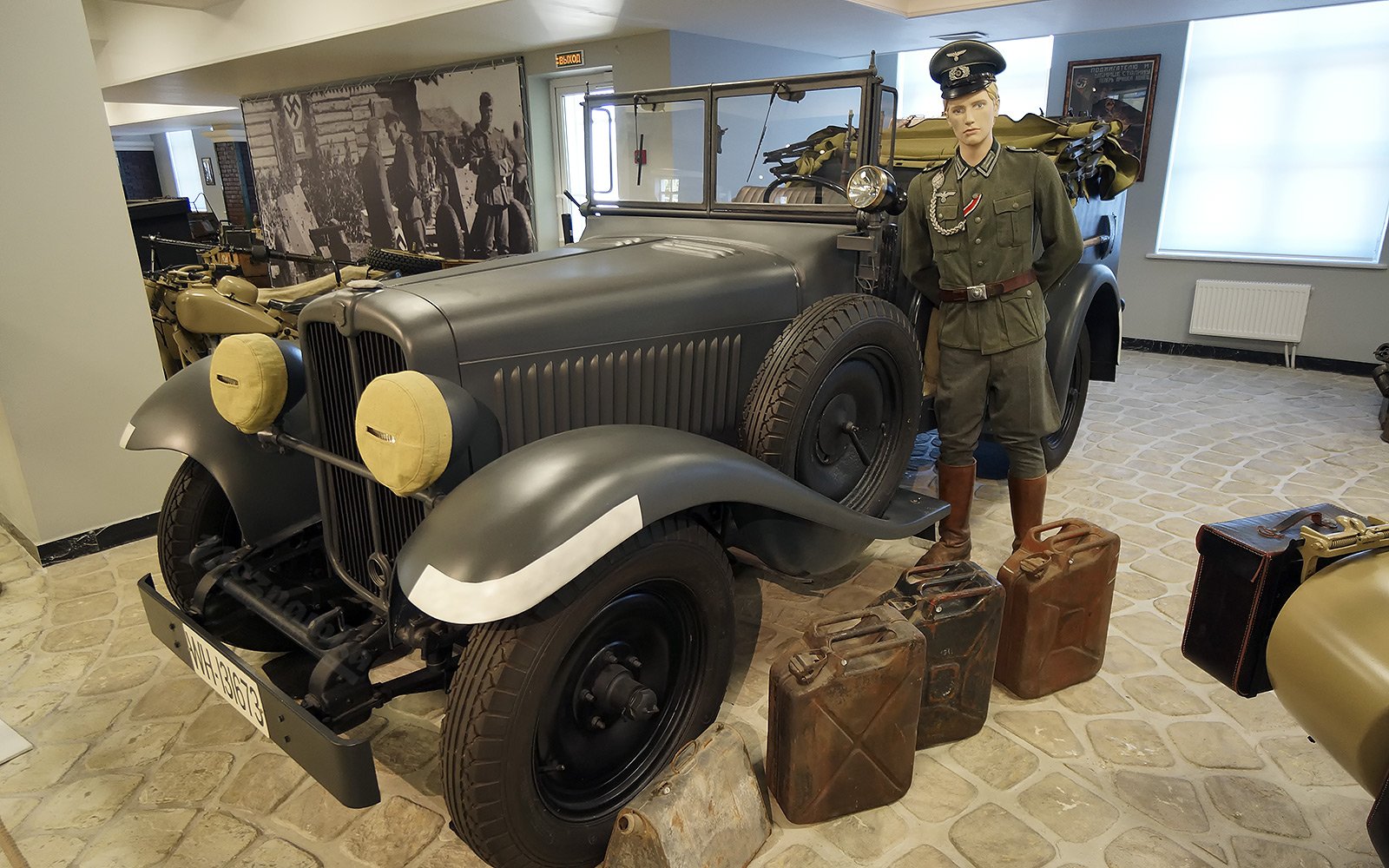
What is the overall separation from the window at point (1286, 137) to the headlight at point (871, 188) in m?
6.28

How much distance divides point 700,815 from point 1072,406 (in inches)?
147

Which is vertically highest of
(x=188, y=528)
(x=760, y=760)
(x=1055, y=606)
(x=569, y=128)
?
(x=569, y=128)

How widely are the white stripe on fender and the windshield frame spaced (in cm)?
186

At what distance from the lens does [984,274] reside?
3.16 metres

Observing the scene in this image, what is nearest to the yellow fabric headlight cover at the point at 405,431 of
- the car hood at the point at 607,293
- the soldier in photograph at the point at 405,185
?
the car hood at the point at 607,293

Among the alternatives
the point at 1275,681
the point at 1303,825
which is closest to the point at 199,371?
the point at 1275,681

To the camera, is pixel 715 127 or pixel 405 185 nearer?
pixel 715 127

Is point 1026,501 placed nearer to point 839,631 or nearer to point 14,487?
point 839,631

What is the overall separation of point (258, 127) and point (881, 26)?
9772 mm

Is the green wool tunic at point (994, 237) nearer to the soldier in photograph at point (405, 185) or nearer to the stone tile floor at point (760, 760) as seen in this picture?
the stone tile floor at point (760, 760)

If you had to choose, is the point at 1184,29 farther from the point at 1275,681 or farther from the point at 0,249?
the point at 0,249

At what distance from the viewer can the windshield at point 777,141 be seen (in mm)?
3104

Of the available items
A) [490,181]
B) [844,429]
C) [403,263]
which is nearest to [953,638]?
[844,429]

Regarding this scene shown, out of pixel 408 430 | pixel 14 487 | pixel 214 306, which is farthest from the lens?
pixel 214 306
